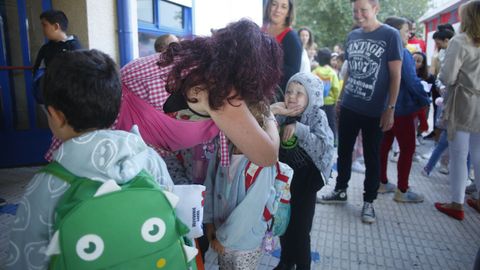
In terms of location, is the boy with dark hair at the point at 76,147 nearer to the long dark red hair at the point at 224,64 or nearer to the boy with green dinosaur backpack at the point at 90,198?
the boy with green dinosaur backpack at the point at 90,198

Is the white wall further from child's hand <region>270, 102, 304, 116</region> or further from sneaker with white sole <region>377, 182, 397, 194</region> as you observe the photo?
child's hand <region>270, 102, 304, 116</region>

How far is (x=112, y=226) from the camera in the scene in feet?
2.98

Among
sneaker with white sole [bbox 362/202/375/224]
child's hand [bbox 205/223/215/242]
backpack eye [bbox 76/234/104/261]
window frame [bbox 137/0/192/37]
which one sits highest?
window frame [bbox 137/0/192/37]

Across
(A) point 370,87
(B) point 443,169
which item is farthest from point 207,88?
(B) point 443,169

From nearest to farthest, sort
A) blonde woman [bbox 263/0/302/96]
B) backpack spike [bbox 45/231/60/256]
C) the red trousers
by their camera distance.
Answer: backpack spike [bbox 45/231/60/256] → blonde woman [bbox 263/0/302/96] → the red trousers

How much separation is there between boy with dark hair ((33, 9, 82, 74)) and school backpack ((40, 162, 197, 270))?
3003 millimetres

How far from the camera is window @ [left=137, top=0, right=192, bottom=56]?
5.24 m

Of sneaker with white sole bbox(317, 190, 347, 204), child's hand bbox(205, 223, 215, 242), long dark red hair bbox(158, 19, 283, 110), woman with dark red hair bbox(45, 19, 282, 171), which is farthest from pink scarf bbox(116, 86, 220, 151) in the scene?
sneaker with white sole bbox(317, 190, 347, 204)

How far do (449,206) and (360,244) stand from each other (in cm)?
116

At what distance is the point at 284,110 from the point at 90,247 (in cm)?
130

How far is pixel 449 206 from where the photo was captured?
3236 mm

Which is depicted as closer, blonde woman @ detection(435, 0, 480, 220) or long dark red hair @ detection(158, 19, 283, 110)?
long dark red hair @ detection(158, 19, 283, 110)

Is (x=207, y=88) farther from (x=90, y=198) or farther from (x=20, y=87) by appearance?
(x=20, y=87)

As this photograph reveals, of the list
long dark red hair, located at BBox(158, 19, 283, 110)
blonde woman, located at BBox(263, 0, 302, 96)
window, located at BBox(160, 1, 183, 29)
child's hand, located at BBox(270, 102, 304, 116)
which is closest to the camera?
long dark red hair, located at BBox(158, 19, 283, 110)
